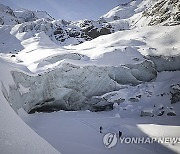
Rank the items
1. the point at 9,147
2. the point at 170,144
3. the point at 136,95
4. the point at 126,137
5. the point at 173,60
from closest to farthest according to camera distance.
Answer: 1. the point at 9,147
2. the point at 170,144
3. the point at 126,137
4. the point at 136,95
5. the point at 173,60

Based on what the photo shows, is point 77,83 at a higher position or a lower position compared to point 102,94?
higher

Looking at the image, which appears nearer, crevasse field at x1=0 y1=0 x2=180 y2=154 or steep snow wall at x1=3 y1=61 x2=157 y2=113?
crevasse field at x1=0 y1=0 x2=180 y2=154

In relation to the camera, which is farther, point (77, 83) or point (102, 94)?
point (102, 94)

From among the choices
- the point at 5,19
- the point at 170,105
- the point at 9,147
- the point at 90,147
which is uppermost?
the point at 5,19

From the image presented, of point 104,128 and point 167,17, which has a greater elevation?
point 167,17

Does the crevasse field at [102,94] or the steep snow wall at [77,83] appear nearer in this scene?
the crevasse field at [102,94]

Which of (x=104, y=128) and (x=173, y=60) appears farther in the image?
(x=173, y=60)

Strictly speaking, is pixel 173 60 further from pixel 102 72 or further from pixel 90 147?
pixel 90 147

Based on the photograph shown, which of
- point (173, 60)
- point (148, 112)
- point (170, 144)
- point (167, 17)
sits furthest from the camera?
point (167, 17)

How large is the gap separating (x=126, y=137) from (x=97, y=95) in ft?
22.3

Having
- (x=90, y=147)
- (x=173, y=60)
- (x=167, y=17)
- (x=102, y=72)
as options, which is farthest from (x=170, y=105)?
(x=167, y=17)

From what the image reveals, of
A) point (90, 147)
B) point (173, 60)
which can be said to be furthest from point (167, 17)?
point (90, 147)

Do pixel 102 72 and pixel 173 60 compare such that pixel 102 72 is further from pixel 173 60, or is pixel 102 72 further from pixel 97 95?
pixel 173 60

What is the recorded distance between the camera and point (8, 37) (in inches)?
1674
